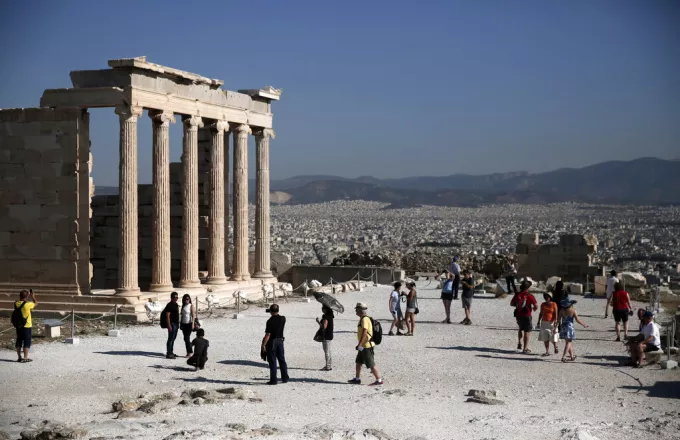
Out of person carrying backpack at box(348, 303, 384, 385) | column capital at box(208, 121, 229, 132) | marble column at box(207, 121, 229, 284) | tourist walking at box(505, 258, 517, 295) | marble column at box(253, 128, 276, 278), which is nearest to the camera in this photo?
person carrying backpack at box(348, 303, 384, 385)

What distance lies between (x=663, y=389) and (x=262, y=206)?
58.6 feet

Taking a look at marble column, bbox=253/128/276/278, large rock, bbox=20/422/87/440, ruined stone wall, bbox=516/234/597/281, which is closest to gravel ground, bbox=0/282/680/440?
large rock, bbox=20/422/87/440

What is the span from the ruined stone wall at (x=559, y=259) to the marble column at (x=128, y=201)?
17.6m

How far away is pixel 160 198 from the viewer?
25953 mm

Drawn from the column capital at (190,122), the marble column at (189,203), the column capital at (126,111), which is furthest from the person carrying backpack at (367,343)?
the column capital at (190,122)

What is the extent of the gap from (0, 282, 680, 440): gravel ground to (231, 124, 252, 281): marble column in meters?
7.37

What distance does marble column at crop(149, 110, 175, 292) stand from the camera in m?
25.8

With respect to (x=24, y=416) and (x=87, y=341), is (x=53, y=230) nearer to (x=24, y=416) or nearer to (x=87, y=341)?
(x=87, y=341)

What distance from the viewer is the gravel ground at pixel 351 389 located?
1385 cm

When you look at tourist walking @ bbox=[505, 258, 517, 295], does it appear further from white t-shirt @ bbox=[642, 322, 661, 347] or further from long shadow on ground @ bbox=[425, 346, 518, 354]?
white t-shirt @ bbox=[642, 322, 661, 347]

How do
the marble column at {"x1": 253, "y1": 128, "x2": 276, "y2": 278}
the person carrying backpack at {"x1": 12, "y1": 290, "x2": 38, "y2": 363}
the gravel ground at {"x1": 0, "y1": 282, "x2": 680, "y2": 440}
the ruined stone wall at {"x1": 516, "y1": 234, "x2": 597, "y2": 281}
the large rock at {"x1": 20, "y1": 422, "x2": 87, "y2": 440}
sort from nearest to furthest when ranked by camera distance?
1. the large rock at {"x1": 20, "y1": 422, "x2": 87, "y2": 440}
2. the gravel ground at {"x1": 0, "y1": 282, "x2": 680, "y2": 440}
3. the person carrying backpack at {"x1": 12, "y1": 290, "x2": 38, "y2": 363}
4. the marble column at {"x1": 253, "y1": 128, "x2": 276, "y2": 278}
5. the ruined stone wall at {"x1": 516, "y1": 234, "x2": 597, "y2": 281}

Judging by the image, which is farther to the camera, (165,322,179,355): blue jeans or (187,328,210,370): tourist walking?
(165,322,179,355): blue jeans

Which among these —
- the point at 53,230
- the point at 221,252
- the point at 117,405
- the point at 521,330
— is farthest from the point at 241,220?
the point at 117,405

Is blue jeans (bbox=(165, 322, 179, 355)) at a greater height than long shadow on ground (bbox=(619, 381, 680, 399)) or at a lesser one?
greater
